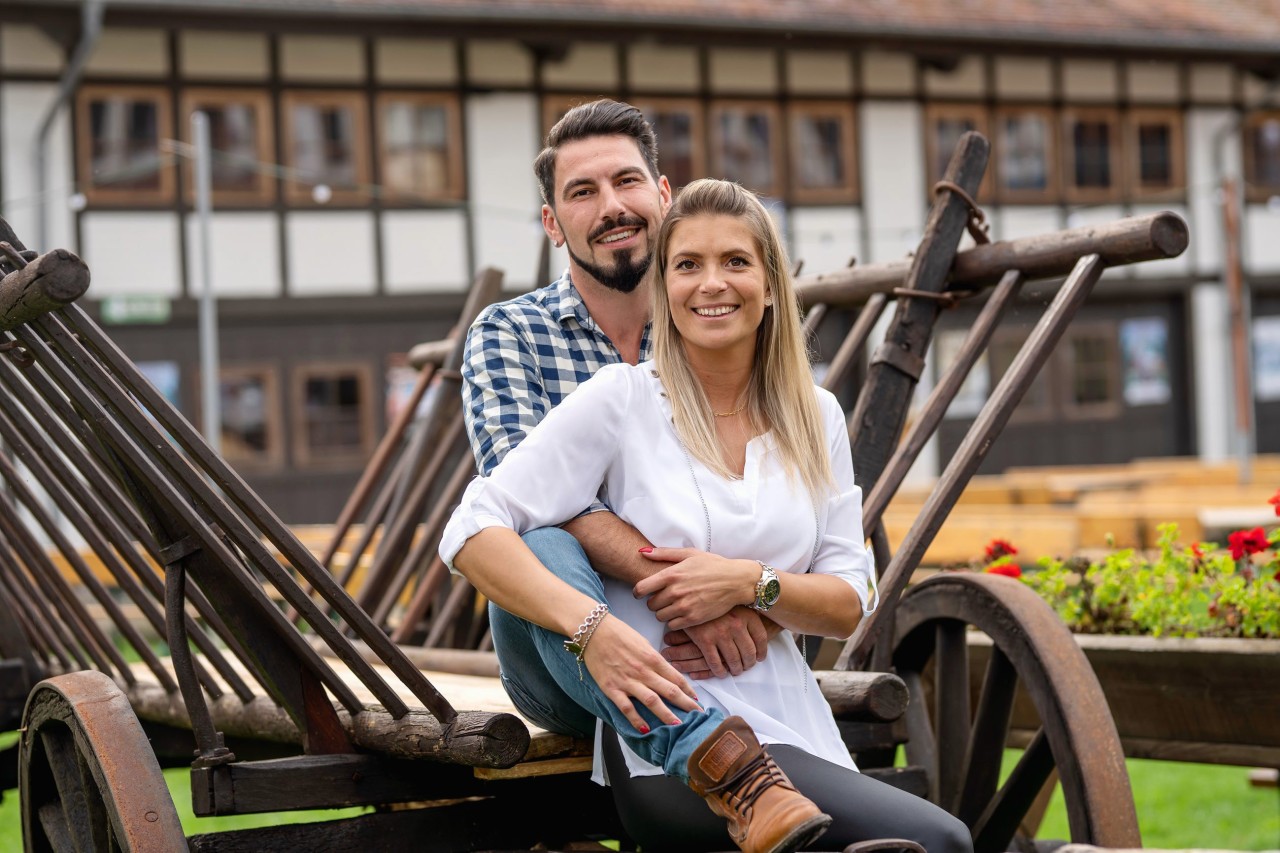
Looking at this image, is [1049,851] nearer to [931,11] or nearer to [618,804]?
[618,804]

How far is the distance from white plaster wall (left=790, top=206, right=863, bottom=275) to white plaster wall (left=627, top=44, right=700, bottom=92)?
1.81m

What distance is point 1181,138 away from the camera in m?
19.1

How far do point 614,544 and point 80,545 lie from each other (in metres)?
11.4

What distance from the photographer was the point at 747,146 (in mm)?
17359

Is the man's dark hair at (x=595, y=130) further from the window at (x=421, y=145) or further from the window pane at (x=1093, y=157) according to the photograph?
the window pane at (x=1093, y=157)

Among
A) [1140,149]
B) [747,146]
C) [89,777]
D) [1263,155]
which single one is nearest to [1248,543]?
[89,777]

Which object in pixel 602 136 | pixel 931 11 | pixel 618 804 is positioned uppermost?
pixel 931 11

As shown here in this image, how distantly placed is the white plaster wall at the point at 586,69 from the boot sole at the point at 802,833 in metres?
14.9

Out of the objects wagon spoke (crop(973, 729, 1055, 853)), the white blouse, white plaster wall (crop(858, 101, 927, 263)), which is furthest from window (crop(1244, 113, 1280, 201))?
A: the white blouse

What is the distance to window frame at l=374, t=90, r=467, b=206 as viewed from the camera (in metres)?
15.9

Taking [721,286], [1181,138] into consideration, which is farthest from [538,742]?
[1181,138]

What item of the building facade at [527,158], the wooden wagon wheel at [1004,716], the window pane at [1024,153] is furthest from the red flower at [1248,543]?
the window pane at [1024,153]

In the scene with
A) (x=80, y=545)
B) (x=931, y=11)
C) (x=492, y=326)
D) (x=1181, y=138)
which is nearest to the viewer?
(x=492, y=326)

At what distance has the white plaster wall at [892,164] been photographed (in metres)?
17.7
